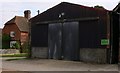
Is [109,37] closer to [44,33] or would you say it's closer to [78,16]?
[78,16]

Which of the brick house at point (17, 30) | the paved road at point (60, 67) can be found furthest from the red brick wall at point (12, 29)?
the paved road at point (60, 67)

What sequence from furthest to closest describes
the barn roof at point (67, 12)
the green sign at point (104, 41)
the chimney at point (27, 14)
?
1. the chimney at point (27, 14)
2. the barn roof at point (67, 12)
3. the green sign at point (104, 41)

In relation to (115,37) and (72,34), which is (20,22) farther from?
(115,37)

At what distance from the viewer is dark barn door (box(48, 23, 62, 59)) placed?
91.2 feet

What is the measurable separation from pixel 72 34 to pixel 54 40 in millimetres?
2236

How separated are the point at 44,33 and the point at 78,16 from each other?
14.6 ft

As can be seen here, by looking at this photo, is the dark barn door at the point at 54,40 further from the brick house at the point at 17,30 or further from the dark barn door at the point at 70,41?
the brick house at the point at 17,30

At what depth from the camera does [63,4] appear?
92.2ft

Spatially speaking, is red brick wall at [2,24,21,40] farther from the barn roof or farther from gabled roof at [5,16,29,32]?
the barn roof

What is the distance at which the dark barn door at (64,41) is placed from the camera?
1045 inches

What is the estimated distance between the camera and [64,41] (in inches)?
1078

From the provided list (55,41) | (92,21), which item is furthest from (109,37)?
(55,41)

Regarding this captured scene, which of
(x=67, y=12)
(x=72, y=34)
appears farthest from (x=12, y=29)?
(x=72, y=34)

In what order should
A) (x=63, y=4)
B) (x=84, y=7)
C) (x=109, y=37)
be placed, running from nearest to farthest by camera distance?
(x=109, y=37)
(x=84, y=7)
(x=63, y=4)
